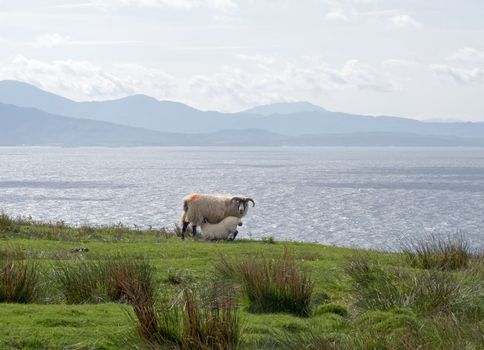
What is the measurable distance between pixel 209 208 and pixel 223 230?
0.98 m

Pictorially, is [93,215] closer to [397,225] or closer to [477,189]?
[397,225]

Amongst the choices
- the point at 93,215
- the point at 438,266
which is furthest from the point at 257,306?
the point at 93,215

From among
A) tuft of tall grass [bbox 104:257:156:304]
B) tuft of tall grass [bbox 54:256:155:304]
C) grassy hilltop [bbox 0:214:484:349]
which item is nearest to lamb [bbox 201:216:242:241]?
grassy hilltop [bbox 0:214:484:349]

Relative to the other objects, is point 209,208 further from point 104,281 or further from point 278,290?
point 278,290

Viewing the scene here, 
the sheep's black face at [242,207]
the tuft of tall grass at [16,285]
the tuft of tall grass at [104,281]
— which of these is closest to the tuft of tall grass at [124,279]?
the tuft of tall grass at [104,281]

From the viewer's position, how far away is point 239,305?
10.6 m

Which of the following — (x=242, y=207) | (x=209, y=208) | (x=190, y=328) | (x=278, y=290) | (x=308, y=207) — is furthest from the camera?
(x=308, y=207)

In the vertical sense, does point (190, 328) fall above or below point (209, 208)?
above

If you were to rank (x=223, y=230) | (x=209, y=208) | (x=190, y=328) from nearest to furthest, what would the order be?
(x=190, y=328) → (x=223, y=230) → (x=209, y=208)

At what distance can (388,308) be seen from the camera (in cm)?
1016

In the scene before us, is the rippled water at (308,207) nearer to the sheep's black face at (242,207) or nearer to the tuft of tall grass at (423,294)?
the sheep's black face at (242,207)

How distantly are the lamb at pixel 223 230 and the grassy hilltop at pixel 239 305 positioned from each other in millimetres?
6361

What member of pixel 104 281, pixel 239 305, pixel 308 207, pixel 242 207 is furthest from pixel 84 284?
pixel 308 207

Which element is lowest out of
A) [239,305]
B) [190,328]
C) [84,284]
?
[239,305]
